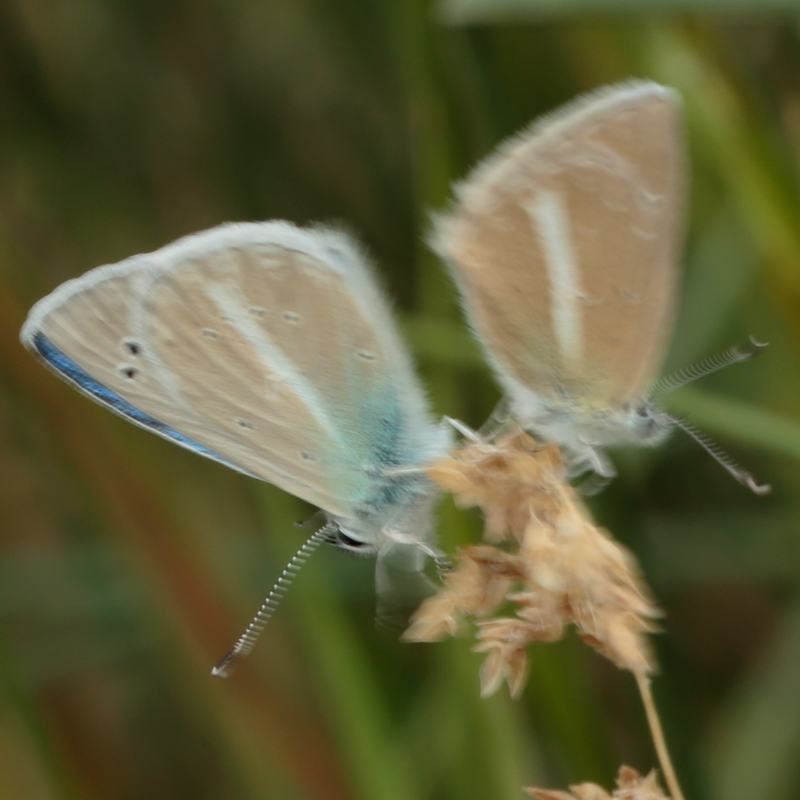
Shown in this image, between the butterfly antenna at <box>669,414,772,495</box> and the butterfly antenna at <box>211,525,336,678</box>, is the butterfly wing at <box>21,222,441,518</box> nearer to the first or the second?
the butterfly antenna at <box>211,525,336,678</box>

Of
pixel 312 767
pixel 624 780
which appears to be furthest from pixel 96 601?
pixel 624 780

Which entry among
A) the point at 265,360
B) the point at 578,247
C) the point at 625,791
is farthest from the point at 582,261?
the point at 625,791

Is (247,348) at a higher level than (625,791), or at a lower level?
higher

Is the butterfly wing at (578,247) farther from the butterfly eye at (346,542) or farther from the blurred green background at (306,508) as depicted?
the butterfly eye at (346,542)

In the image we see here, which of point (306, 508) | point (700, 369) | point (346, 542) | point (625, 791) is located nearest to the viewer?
point (625, 791)

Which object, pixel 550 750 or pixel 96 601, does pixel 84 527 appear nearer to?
pixel 96 601

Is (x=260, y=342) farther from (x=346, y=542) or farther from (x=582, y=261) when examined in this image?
(x=582, y=261)
